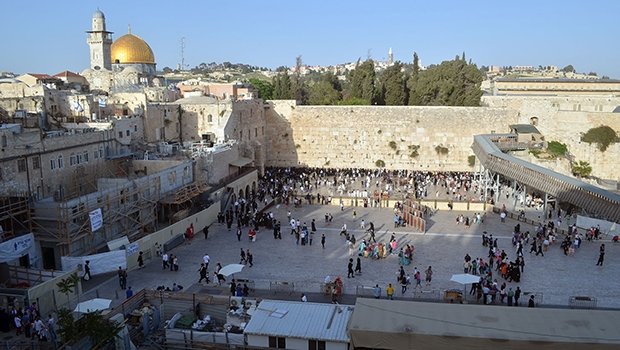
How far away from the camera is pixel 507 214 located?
69.5 feet

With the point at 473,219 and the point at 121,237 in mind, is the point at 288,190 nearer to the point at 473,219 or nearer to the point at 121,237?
the point at 473,219

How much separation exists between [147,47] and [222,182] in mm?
22236

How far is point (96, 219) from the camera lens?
45.3 ft

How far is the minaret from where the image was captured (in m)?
38.7

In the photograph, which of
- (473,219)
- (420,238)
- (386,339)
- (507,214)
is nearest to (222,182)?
(420,238)

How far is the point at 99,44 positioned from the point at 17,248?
30643 millimetres

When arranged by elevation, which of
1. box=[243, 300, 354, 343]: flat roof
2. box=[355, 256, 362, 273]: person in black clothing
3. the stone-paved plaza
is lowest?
the stone-paved plaza

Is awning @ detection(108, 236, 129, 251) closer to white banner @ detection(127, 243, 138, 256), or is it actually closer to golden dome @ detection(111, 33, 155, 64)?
white banner @ detection(127, 243, 138, 256)

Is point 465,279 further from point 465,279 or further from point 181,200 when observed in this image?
point 181,200

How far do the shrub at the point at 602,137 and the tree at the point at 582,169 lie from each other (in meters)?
1.26

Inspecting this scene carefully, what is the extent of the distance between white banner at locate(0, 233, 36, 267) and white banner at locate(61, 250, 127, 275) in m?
0.81

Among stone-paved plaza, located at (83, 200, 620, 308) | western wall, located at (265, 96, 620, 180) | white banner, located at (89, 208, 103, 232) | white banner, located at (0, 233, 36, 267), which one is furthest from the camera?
western wall, located at (265, 96, 620, 180)

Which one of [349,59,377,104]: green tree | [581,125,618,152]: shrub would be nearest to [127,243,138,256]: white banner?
[349,59,377,104]: green tree

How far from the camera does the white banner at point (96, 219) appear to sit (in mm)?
13609
